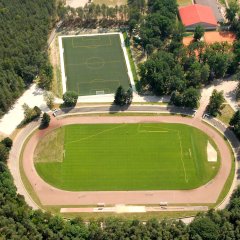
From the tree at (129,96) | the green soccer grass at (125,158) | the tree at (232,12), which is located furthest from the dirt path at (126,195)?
the tree at (232,12)

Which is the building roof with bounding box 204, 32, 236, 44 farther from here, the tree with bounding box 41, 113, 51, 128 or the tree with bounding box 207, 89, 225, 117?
the tree with bounding box 41, 113, 51, 128

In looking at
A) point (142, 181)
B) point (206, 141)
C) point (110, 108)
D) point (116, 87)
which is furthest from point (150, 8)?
point (142, 181)

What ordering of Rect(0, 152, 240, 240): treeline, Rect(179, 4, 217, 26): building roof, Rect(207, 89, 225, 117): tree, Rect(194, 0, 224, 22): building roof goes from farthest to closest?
Rect(194, 0, 224, 22): building roof → Rect(179, 4, 217, 26): building roof → Rect(207, 89, 225, 117): tree → Rect(0, 152, 240, 240): treeline

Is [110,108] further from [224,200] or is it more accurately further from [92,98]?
[224,200]

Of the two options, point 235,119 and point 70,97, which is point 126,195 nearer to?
point 70,97

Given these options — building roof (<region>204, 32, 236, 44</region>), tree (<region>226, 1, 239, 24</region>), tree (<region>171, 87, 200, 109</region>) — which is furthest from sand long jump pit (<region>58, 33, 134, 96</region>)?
tree (<region>226, 1, 239, 24</region>)

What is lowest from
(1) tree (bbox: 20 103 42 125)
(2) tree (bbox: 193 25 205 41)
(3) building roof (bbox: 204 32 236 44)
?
(1) tree (bbox: 20 103 42 125)

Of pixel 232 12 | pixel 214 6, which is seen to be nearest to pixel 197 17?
pixel 232 12

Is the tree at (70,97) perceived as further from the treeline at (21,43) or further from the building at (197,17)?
the building at (197,17)

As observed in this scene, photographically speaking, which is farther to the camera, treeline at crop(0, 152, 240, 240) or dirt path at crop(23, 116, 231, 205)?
dirt path at crop(23, 116, 231, 205)
